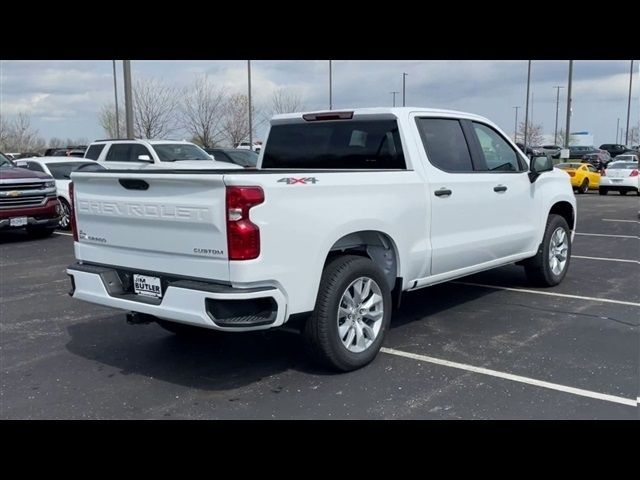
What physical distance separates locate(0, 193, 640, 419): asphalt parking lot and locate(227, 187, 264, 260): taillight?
0.83 metres

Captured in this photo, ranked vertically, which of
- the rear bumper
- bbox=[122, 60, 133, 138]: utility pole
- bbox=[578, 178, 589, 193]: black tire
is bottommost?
bbox=[578, 178, 589, 193]: black tire

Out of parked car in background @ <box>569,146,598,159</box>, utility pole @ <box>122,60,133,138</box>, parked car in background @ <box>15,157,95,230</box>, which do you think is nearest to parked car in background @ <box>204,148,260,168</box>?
utility pole @ <box>122,60,133,138</box>

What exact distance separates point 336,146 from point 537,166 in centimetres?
238

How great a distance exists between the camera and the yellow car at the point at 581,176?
1001 inches

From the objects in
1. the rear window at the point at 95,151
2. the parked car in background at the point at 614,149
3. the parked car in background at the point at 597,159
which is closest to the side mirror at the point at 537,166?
the rear window at the point at 95,151

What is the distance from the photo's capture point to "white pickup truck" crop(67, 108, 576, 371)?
4074 millimetres

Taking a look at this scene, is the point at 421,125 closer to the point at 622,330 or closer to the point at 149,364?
the point at 622,330

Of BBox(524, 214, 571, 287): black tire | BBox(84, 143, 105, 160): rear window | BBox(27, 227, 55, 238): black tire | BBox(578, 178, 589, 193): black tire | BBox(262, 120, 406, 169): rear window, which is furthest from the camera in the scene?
BBox(578, 178, 589, 193): black tire

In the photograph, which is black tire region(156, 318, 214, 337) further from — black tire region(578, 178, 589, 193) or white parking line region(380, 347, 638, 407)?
black tire region(578, 178, 589, 193)

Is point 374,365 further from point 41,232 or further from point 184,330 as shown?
point 41,232

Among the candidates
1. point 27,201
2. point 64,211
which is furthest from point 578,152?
point 27,201

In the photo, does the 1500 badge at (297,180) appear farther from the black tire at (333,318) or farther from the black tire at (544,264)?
the black tire at (544,264)
